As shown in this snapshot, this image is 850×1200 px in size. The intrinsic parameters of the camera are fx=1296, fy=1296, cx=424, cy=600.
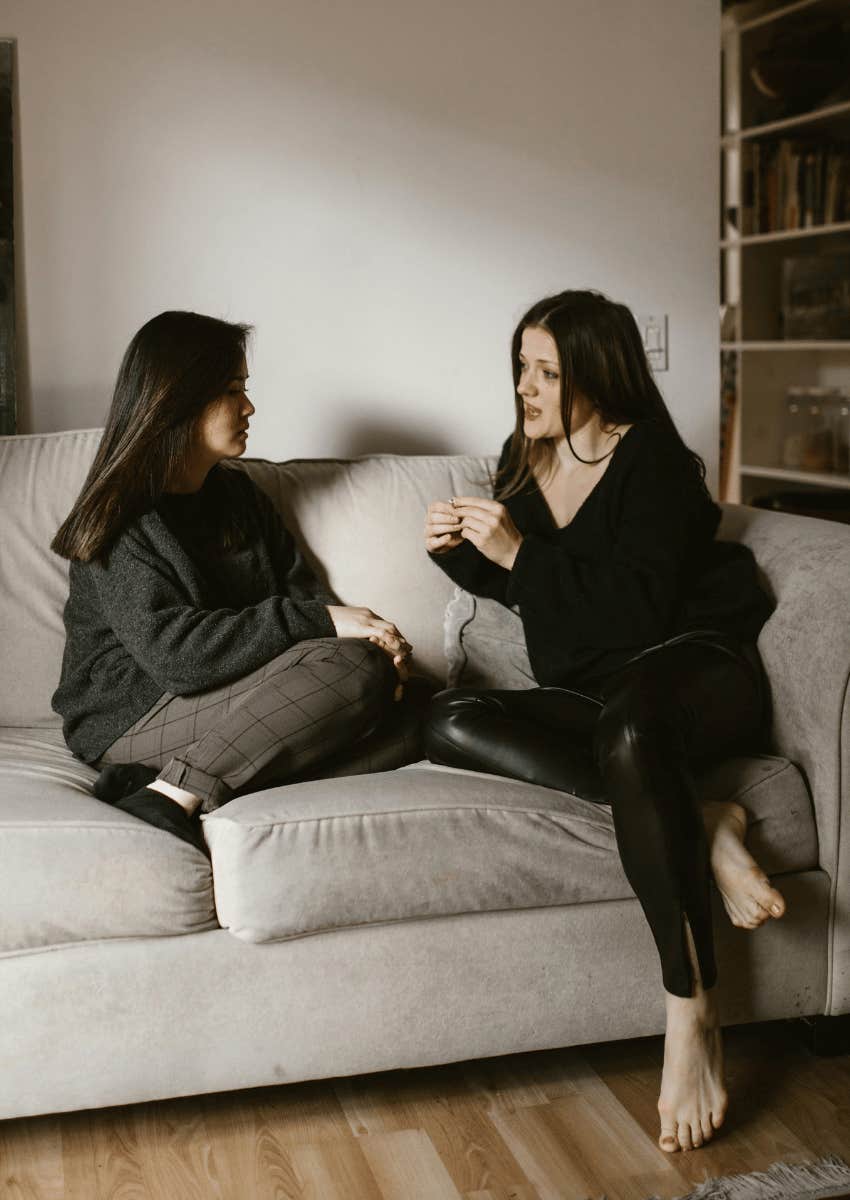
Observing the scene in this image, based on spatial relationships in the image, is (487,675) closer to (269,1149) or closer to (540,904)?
(540,904)

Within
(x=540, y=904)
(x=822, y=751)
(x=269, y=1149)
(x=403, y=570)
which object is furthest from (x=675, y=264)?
(x=269, y=1149)

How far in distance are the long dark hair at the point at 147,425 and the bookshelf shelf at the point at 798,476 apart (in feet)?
7.94

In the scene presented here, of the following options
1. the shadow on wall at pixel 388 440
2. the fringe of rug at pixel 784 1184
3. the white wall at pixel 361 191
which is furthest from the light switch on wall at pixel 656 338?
the fringe of rug at pixel 784 1184

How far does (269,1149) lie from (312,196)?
178cm

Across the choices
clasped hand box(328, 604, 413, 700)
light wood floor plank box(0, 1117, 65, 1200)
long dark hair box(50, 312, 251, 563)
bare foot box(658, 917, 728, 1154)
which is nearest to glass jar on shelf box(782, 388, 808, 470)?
clasped hand box(328, 604, 413, 700)

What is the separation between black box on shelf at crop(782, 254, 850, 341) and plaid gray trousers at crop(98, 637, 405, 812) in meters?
2.60

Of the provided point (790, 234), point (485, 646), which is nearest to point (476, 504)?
point (485, 646)

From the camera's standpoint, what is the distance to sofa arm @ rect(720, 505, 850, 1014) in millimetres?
1861

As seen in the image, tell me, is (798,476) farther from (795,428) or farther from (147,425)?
(147,425)

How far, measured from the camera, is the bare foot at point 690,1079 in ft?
5.53

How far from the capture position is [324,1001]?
1.74 m

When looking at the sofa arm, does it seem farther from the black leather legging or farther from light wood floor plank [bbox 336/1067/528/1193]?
light wood floor plank [bbox 336/1067/528/1193]

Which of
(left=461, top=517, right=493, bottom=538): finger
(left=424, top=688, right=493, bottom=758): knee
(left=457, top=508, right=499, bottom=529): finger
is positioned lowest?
(left=424, top=688, right=493, bottom=758): knee

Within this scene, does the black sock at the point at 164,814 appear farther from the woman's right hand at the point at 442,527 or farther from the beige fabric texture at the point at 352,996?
the woman's right hand at the point at 442,527
